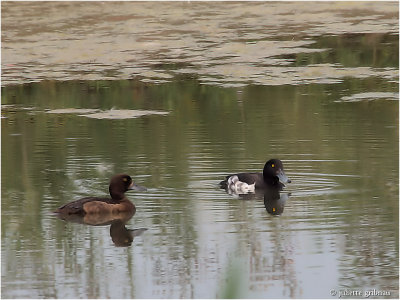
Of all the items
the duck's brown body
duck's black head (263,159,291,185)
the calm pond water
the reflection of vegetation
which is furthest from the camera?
duck's black head (263,159,291,185)

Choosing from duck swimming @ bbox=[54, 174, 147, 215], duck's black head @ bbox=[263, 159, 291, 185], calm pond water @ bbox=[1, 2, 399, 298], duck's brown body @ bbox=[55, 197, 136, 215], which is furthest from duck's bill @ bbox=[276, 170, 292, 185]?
duck's brown body @ bbox=[55, 197, 136, 215]

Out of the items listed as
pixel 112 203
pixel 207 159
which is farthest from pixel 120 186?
pixel 207 159

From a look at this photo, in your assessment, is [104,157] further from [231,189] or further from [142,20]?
[142,20]

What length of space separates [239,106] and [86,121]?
1.93m

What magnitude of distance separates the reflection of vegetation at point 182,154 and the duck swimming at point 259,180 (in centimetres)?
39

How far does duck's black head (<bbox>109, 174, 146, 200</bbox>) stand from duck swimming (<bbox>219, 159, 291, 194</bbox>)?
0.86 m

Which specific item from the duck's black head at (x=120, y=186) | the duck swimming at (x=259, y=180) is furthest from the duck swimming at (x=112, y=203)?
A: the duck swimming at (x=259, y=180)

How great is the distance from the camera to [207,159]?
10.7 metres

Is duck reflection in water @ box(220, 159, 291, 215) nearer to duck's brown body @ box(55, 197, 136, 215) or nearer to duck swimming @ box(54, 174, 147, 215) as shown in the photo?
duck swimming @ box(54, 174, 147, 215)

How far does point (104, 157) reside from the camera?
10844 mm

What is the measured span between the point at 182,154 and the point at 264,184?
1165mm

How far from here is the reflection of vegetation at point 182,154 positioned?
24.7ft

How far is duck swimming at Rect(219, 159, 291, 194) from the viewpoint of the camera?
31.7 feet

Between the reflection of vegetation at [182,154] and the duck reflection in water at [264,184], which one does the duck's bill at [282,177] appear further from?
the reflection of vegetation at [182,154]
